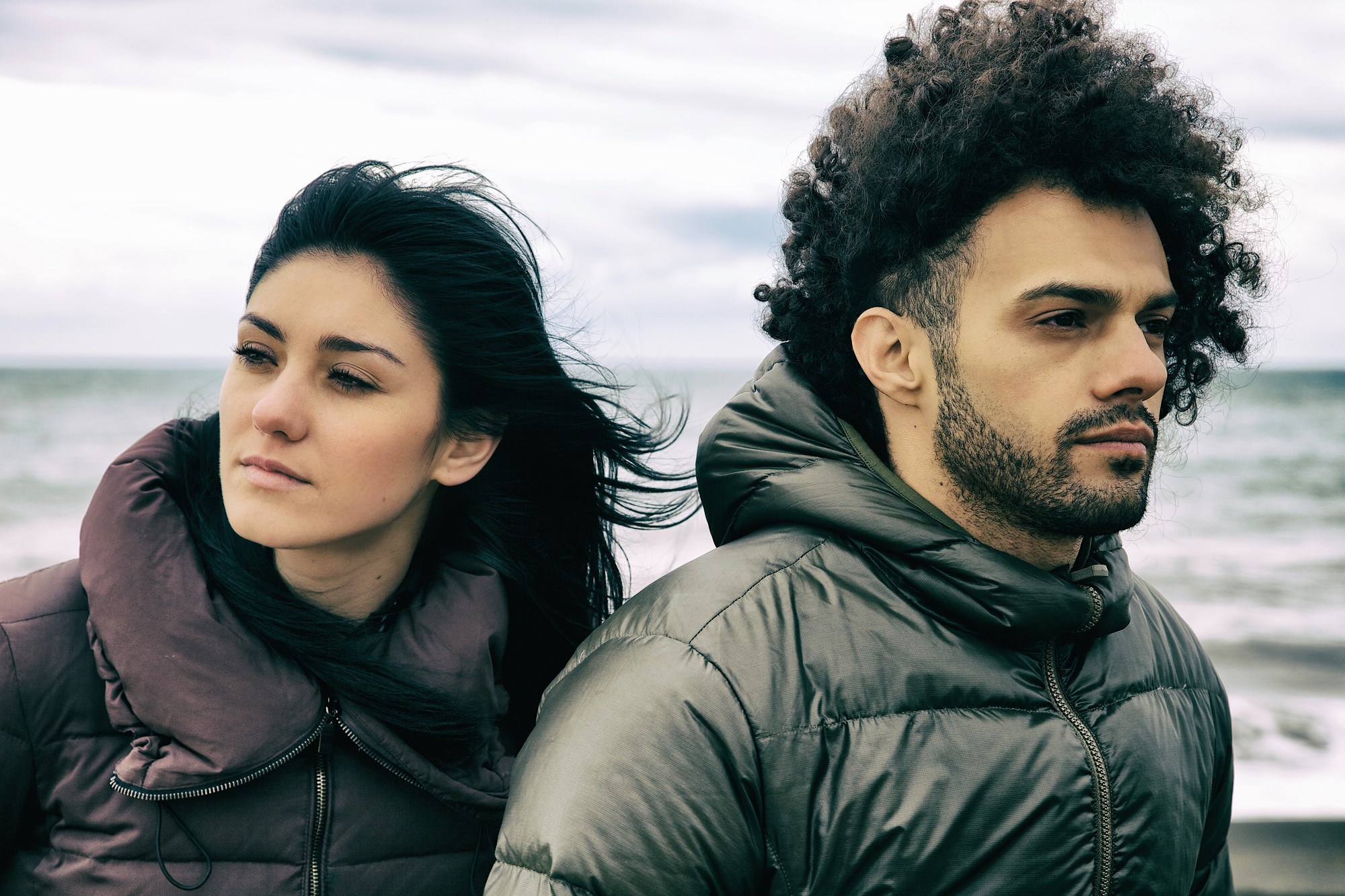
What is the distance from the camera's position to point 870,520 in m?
1.87

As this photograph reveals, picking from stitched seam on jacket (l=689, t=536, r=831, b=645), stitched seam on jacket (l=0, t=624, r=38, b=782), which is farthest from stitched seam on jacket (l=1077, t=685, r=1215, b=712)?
stitched seam on jacket (l=0, t=624, r=38, b=782)

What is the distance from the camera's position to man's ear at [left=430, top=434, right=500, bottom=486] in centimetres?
245

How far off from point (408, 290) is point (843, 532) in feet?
3.60

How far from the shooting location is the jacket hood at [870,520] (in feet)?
6.01

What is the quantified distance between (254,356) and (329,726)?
78 cm

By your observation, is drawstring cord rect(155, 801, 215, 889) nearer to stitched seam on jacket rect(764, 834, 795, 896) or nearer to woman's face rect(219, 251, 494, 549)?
woman's face rect(219, 251, 494, 549)

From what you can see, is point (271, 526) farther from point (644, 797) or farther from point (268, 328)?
point (644, 797)

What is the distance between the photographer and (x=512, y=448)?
8.87ft

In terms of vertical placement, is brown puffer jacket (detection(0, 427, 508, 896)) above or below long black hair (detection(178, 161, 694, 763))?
below

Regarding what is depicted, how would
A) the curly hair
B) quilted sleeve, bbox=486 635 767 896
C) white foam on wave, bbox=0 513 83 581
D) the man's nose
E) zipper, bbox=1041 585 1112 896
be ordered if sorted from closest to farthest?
quilted sleeve, bbox=486 635 767 896 → zipper, bbox=1041 585 1112 896 → the man's nose → the curly hair → white foam on wave, bbox=0 513 83 581

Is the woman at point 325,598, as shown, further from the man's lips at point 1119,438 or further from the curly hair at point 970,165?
the man's lips at point 1119,438

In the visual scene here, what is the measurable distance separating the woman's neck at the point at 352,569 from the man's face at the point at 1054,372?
4.00ft

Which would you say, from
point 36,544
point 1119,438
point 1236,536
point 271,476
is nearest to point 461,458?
point 271,476

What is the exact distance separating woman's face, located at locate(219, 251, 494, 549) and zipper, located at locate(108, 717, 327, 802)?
15.5 inches
